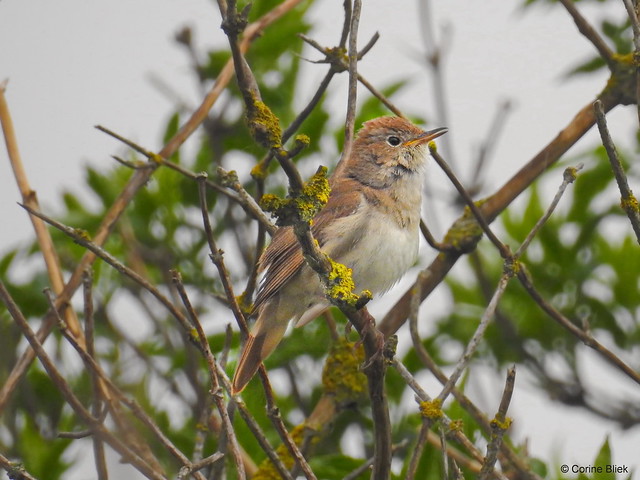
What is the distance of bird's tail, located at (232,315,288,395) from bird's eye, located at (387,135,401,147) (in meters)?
1.23

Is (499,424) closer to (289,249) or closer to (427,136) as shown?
(289,249)

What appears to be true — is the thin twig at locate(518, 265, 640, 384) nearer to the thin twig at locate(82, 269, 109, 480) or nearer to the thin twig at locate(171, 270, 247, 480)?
the thin twig at locate(171, 270, 247, 480)

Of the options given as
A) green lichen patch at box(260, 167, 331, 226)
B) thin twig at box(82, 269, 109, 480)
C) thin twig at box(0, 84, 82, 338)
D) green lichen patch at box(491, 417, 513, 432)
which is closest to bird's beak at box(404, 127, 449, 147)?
thin twig at box(0, 84, 82, 338)

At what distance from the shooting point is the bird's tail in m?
4.20

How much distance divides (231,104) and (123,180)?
2.39 ft

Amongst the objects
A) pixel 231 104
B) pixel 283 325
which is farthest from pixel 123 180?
pixel 283 325

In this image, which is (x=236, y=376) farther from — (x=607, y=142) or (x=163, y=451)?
(x=607, y=142)

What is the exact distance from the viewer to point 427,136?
522cm

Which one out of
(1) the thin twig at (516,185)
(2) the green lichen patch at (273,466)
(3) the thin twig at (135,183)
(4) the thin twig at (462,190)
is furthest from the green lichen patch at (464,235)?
(3) the thin twig at (135,183)

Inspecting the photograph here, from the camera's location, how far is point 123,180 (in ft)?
Result: 18.2

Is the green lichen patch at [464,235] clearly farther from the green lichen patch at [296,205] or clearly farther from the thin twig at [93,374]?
the green lichen patch at [296,205]

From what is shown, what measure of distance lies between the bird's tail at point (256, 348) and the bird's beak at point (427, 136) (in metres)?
1.22

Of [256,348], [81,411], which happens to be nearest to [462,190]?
[256,348]

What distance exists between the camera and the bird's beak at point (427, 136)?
5160mm
